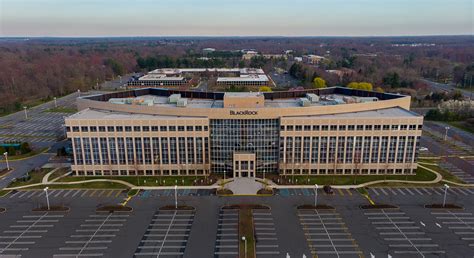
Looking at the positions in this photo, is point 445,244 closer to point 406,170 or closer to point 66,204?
point 406,170

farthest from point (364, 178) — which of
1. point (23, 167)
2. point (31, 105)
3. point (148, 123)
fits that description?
point (31, 105)

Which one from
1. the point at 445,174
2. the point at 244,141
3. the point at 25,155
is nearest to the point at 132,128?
the point at 244,141

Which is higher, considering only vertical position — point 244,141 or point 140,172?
point 244,141

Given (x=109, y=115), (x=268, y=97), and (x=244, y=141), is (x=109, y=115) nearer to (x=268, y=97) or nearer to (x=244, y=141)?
(x=244, y=141)

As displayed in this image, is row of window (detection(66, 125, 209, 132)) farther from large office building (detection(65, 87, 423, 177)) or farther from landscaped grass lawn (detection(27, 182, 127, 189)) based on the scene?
landscaped grass lawn (detection(27, 182, 127, 189))

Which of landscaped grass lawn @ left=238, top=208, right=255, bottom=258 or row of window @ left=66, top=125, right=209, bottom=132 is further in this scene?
row of window @ left=66, top=125, right=209, bottom=132

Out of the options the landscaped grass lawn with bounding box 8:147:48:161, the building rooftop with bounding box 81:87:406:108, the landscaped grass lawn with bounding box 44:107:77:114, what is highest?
the building rooftop with bounding box 81:87:406:108

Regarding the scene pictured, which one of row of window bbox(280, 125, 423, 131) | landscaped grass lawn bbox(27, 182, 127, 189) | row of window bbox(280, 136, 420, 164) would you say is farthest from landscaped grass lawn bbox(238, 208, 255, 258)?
landscaped grass lawn bbox(27, 182, 127, 189)
